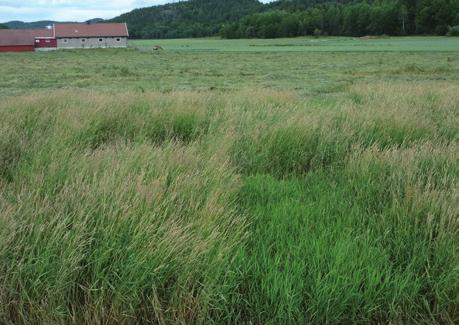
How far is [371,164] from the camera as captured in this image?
477 cm

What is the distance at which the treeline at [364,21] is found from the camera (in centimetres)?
8788

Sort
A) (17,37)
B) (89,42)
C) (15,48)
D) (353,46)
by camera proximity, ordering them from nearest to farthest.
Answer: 1. (353,46)
2. (15,48)
3. (17,37)
4. (89,42)

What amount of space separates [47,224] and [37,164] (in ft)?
5.94

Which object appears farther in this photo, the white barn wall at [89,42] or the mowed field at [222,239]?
the white barn wall at [89,42]

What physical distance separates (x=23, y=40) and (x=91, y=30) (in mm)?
14182

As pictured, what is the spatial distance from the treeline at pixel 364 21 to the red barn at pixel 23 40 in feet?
190

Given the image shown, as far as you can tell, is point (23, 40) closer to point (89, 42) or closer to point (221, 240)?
point (89, 42)

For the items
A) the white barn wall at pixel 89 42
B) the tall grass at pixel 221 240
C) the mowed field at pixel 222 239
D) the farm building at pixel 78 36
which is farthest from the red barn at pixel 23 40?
the tall grass at pixel 221 240

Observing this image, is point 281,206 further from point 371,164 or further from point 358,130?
point 358,130

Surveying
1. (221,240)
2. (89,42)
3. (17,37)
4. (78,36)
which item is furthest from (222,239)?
(89,42)

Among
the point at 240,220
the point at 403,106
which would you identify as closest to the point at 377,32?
the point at 403,106

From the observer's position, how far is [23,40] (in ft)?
247

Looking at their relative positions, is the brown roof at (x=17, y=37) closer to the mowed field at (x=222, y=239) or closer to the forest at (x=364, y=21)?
the forest at (x=364, y=21)

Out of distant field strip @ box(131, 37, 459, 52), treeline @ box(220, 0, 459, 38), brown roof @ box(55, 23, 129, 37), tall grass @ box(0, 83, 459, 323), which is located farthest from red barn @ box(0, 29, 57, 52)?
tall grass @ box(0, 83, 459, 323)
